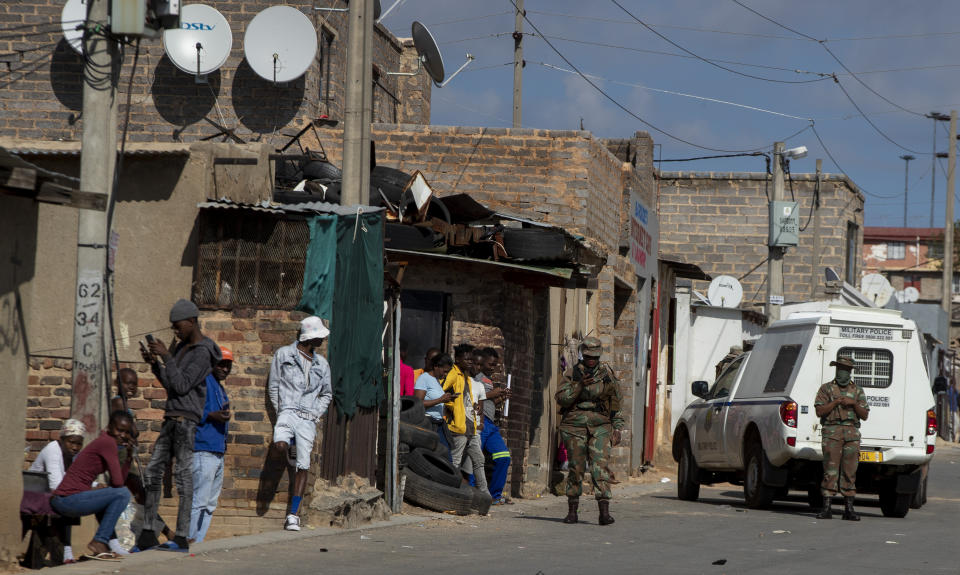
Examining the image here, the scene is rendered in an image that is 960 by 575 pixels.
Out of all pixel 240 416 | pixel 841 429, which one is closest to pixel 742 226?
pixel 841 429

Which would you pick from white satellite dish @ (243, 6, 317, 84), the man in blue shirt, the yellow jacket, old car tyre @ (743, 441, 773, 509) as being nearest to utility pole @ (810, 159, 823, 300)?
white satellite dish @ (243, 6, 317, 84)

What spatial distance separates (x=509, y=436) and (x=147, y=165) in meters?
7.83

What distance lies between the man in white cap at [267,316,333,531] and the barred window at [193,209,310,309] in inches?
23.4

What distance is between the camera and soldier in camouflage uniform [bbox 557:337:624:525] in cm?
1428

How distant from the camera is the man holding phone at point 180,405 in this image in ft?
33.9

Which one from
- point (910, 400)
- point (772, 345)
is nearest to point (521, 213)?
point (772, 345)

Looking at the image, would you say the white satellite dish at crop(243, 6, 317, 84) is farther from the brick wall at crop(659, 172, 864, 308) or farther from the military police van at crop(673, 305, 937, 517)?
the brick wall at crop(659, 172, 864, 308)

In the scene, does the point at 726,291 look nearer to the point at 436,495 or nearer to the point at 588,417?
the point at 588,417

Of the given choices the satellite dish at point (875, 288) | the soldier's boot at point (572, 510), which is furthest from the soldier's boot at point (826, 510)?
the satellite dish at point (875, 288)

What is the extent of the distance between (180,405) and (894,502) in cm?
963

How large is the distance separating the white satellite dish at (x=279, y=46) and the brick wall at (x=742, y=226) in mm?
19882

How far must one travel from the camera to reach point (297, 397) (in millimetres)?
11812

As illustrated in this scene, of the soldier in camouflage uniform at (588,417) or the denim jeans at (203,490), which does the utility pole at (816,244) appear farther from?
the denim jeans at (203,490)

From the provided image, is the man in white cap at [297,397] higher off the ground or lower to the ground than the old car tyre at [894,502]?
higher
